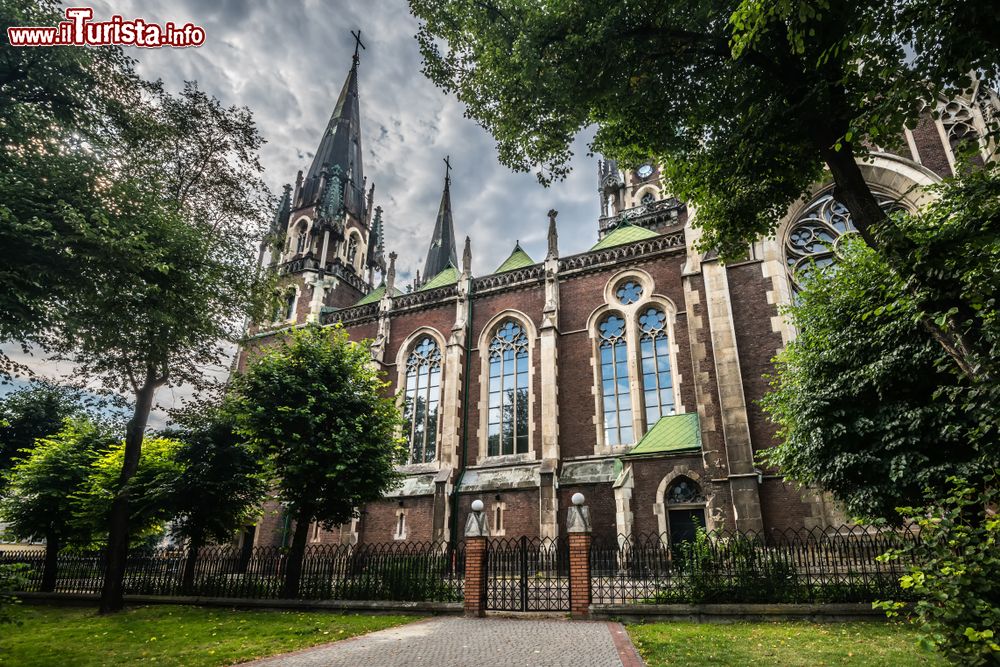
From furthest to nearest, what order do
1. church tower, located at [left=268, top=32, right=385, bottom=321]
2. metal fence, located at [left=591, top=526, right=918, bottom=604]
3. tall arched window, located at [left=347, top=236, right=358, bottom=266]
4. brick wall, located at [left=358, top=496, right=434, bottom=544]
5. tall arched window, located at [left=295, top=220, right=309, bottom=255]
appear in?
tall arched window, located at [left=347, top=236, right=358, bottom=266], tall arched window, located at [left=295, top=220, right=309, bottom=255], church tower, located at [left=268, top=32, right=385, bottom=321], brick wall, located at [left=358, top=496, right=434, bottom=544], metal fence, located at [left=591, top=526, right=918, bottom=604]

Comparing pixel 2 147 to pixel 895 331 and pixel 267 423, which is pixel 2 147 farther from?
pixel 895 331

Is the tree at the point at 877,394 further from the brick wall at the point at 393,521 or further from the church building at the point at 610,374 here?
the brick wall at the point at 393,521

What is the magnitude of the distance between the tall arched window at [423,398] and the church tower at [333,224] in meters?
8.53

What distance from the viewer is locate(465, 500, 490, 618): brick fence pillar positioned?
11891 mm

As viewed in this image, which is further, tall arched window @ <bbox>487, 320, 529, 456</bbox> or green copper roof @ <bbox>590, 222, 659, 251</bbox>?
green copper roof @ <bbox>590, 222, 659, 251</bbox>

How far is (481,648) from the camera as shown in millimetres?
8094

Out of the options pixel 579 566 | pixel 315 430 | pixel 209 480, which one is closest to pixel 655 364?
pixel 579 566

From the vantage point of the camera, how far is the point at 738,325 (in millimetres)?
18375

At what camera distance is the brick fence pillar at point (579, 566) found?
446 inches

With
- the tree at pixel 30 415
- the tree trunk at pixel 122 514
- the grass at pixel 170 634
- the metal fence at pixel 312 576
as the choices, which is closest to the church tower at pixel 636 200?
the metal fence at pixel 312 576

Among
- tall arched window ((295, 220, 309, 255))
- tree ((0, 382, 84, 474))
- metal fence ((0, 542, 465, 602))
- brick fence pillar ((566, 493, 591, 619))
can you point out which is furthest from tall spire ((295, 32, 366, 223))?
brick fence pillar ((566, 493, 591, 619))

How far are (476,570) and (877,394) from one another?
9.54m

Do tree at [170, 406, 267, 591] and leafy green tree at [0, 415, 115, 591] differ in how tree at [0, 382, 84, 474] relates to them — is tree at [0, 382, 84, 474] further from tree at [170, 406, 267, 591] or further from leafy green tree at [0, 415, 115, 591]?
tree at [170, 406, 267, 591]

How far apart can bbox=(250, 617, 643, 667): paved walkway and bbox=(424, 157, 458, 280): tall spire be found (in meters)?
34.5
